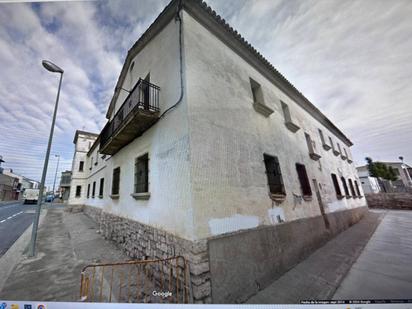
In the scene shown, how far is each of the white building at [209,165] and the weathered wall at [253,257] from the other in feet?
0.05

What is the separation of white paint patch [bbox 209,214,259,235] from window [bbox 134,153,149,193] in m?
2.04

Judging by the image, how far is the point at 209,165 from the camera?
8.32ft

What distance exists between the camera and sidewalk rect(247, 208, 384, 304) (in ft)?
7.41

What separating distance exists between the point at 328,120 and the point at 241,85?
8.56 meters

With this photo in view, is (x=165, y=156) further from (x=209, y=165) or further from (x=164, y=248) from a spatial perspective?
(x=164, y=248)

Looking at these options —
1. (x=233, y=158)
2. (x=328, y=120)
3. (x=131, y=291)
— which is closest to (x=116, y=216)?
(x=131, y=291)

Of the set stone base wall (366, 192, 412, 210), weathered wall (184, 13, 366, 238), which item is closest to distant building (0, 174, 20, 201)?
weathered wall (184, 13, 366, 238)

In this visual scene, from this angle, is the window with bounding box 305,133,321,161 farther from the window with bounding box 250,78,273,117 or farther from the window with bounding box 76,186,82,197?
the window with bounding box 76,186,82,197

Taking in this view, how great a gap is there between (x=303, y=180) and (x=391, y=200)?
18.0 meters

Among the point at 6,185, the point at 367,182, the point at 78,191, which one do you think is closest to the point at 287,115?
the point at 78,191

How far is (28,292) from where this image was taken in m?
2.24

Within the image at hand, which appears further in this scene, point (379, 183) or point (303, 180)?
point (379, 183)

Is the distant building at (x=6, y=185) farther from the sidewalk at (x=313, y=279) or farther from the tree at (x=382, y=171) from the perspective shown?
the tree at (x=382, y=171)

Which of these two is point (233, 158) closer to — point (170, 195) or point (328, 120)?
point (170, 195)
